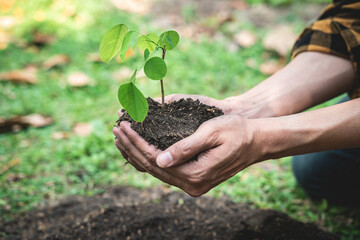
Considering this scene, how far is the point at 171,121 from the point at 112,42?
35 centimetres

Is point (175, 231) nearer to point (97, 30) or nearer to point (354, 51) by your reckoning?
point (354, 51)

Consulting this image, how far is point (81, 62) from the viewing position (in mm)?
3035

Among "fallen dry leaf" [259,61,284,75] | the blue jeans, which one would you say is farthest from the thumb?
"fallen dry leaf" [259,61,284,75]

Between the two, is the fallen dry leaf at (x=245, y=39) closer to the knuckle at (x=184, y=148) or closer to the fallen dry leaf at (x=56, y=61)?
the fallen dry leaf at (x=56, y=61)

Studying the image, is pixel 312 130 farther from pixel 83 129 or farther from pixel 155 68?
pixel 83 129

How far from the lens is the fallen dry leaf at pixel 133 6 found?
12.9 ft

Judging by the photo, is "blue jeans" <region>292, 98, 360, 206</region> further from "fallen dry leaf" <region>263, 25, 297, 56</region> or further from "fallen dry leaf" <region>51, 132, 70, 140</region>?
"fallen dry leaf" <region>51, 132, 70, 140</region>

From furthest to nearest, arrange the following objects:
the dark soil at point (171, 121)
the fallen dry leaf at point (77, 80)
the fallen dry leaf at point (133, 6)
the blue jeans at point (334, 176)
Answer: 1. the fallen dry leaf at point (133, 6)
2. the fallen dry leaf at point (77, 80)
3. the blue jeans at point (334, 176)
4. the dark soil at point (171, 121)

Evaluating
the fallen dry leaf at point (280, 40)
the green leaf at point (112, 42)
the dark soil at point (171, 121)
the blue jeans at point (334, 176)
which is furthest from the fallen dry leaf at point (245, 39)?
the green leaf at point (112, 42)

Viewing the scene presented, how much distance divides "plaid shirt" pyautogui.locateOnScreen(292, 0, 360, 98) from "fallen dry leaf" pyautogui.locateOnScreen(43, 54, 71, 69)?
2.27 meters

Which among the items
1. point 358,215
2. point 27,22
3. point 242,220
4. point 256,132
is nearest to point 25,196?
point 242,220

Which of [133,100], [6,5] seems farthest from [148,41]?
[6,5]

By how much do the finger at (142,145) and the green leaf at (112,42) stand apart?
0.26 m

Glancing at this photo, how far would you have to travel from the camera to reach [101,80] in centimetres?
280
